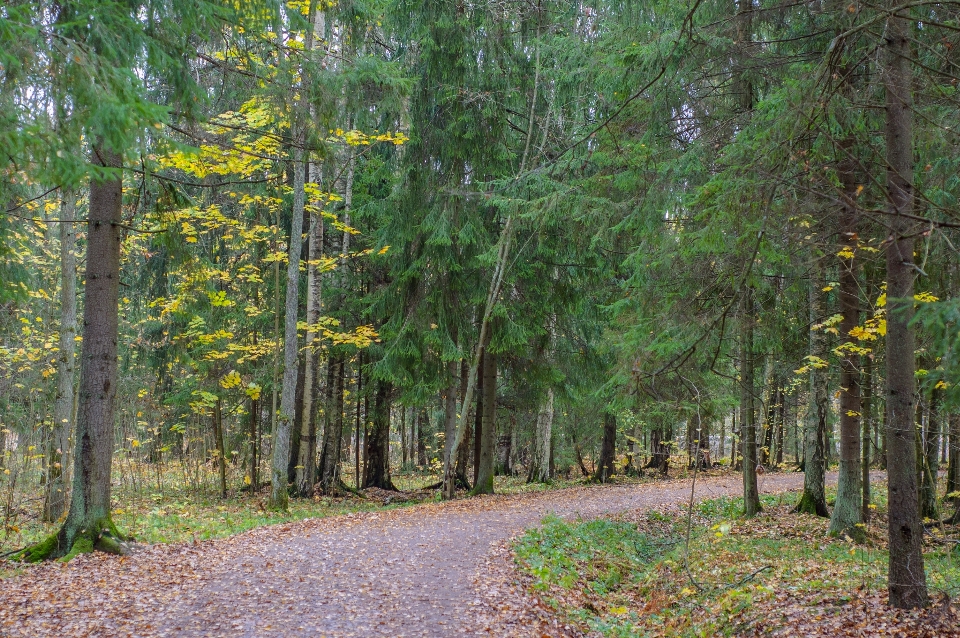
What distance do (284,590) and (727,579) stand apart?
535cm

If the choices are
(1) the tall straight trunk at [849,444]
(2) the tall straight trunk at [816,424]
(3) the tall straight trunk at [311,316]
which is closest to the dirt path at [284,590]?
(3) the tall straight trunk at [311,316]

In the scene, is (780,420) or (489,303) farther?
(780,420)

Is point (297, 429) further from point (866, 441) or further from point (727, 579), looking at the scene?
point (866, 441)

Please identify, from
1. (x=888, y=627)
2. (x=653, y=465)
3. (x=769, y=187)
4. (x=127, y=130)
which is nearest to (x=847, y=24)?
(x=769, y=187)

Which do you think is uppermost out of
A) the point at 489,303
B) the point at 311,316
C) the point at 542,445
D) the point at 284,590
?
the point at 489,303

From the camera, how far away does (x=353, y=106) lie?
877 cm

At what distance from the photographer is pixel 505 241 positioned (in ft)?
45.6

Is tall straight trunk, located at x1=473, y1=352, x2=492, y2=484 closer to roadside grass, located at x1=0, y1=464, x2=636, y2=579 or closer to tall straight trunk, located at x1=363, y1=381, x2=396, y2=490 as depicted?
roadside grass, located at x1=0, y1=464, x2=636, y2=579

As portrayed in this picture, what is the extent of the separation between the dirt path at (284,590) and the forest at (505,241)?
0.79 metres

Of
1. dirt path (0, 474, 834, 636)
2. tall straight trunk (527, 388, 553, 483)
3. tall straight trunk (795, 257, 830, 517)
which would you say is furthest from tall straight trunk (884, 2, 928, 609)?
tall straight trunk (527, 388, 553, 483)

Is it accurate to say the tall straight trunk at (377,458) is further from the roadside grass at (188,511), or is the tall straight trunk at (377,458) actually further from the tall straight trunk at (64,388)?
the tall straight trunk at (64,388)

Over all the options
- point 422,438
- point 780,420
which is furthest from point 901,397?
point 422,438

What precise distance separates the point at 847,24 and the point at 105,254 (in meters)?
Result: 8.62

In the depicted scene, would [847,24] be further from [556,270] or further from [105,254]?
[556,270]
